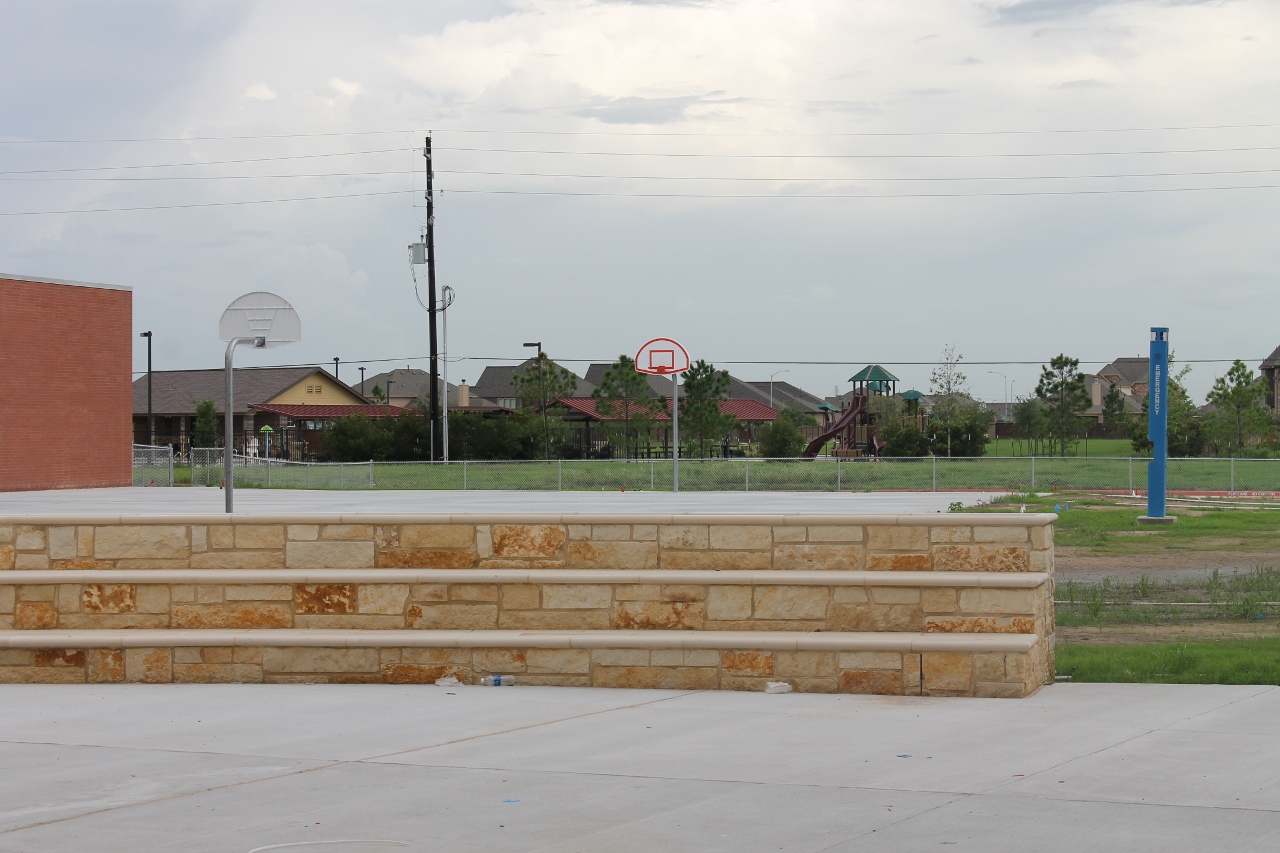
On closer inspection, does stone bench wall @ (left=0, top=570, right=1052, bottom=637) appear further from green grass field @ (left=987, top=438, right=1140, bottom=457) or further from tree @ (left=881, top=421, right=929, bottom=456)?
green grass field @ (left=987, top=438, right=1140, bottom=457)

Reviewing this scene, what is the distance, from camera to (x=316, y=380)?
9844 centimetres

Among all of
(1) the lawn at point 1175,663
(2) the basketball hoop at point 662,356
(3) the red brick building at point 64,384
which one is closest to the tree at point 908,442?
(2) the basketball hoop at point 662,356

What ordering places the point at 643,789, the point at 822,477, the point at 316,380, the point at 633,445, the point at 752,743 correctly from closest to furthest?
the point at 643,789 → the point at 752,743 → the point at 822,477 → the point at 633,445 → the point at 316,380

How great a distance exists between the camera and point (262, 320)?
15.7 m

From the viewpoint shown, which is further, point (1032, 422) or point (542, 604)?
point (1032, 422)

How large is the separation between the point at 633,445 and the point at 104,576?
6815 centimetres

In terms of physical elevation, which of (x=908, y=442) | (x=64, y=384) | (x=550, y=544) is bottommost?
(x=550, y=544)

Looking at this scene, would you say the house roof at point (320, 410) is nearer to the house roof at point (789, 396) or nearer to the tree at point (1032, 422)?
the tree at point (1032, 422)

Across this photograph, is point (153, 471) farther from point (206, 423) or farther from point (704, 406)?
point (206, 423)

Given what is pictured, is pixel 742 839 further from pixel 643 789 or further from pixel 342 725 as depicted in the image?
pixel 342 725

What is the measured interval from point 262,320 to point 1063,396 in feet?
224

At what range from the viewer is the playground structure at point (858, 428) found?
235 feet

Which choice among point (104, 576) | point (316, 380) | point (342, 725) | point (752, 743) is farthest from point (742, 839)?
point (316, 380)

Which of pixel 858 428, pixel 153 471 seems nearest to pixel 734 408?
pixel 858 428
